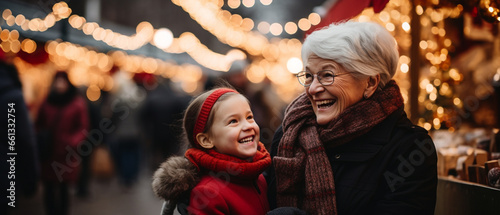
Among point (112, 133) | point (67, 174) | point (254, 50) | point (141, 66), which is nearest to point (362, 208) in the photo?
point (67, 174)

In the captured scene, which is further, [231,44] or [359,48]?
[231,44]

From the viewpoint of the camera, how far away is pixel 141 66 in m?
12.7

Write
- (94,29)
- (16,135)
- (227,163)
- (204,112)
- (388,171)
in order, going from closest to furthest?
(388,171), (227,163), (204,112), (16,135), (94,29)

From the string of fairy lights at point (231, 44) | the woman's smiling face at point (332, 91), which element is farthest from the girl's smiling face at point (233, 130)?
the string of fairy lights at point (231, 44)

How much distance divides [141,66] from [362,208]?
1171cm

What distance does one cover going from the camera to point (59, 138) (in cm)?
540

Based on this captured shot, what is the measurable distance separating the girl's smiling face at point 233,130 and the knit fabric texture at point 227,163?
0.04 meters

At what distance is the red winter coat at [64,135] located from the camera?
527 centimetres

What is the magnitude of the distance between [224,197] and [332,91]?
2.41ft

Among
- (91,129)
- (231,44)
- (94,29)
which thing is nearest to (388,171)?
(91,129)

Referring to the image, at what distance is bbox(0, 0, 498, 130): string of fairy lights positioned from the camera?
370 centimetres

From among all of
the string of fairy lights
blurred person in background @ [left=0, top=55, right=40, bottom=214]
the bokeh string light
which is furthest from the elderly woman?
the bokeh string light

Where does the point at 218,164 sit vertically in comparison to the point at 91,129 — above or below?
below

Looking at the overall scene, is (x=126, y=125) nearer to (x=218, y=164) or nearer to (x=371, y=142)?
(x=218, y=164)
